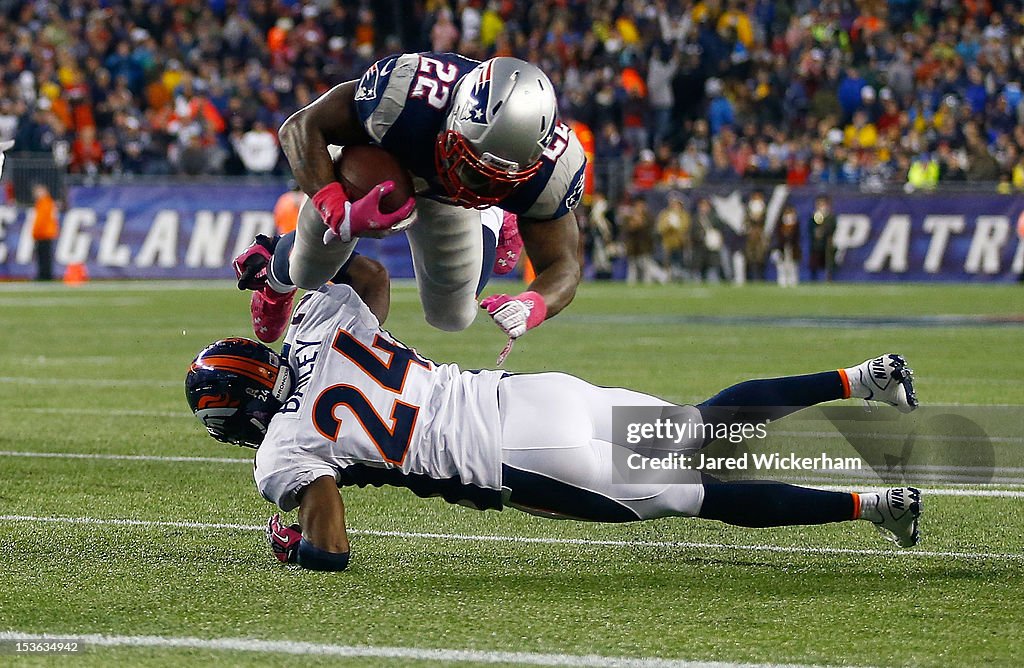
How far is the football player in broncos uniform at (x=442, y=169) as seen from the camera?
5.09 meters

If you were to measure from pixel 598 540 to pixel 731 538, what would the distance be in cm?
42

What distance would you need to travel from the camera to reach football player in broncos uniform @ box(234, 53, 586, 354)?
5086 millimetres

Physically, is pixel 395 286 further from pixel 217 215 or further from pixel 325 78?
pixel 325 78

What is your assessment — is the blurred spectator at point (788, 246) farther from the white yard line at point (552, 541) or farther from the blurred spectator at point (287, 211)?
the white yard line at point (552, 541)

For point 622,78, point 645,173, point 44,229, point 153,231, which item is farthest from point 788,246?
point 44,229

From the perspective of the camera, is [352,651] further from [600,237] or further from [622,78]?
[622,78]

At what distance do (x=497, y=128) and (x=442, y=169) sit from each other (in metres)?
0.28

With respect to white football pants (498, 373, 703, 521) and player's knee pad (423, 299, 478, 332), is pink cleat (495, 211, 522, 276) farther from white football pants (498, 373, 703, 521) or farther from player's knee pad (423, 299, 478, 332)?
white football pants (498, 373, 703, 521)

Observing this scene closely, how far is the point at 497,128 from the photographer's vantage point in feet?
16.6

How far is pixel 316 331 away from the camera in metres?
4.71

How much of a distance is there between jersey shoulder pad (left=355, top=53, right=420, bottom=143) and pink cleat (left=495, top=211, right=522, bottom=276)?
3.38 ft

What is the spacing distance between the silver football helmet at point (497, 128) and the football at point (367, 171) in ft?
0.62

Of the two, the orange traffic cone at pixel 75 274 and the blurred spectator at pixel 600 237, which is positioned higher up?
the blurred spectator at pixel 600 237

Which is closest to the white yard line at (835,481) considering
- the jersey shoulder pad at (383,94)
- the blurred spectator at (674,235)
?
the jersey shoulder pad at (383,94)
